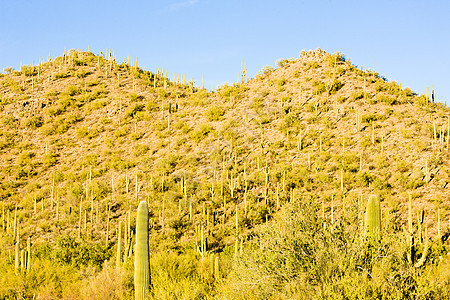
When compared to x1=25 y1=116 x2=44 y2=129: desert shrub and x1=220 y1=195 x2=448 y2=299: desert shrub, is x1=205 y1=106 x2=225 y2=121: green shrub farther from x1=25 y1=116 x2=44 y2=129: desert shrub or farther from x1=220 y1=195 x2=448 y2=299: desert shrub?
x1=220 y1=195 x2=448 y2=299: desert shrub

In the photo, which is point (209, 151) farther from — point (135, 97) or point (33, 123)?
point (33, 123)

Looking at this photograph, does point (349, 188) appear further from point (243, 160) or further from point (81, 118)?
point (81, 118)

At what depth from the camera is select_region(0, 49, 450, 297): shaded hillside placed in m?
20.0

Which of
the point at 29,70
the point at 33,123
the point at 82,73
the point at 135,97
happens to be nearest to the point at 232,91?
the point at 135,97

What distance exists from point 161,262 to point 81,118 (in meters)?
22.6

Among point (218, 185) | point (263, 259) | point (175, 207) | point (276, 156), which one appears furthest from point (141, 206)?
point (276, 156)

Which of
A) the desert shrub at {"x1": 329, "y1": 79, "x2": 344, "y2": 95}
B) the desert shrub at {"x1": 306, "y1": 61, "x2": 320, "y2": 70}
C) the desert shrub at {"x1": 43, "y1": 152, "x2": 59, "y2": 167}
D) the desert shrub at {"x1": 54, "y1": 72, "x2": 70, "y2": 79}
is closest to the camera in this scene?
the desert shrub at {"x1": 43, "y1": 152, "x2": 59, "y2": 167}

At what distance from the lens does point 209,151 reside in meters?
26.9

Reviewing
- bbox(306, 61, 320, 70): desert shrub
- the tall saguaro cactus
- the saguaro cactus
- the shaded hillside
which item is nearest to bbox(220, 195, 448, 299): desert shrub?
the saguaro cactus

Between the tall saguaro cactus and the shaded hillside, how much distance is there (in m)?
3.24

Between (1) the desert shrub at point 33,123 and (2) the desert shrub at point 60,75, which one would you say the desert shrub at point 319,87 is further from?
(2) the desert shrub at point 60,75

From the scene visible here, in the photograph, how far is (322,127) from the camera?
2653 cm

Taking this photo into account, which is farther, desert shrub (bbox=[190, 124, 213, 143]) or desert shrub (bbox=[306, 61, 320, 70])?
desert shrub (bbox=[306, 61, 320, 70])

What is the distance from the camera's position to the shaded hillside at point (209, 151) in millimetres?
19984
